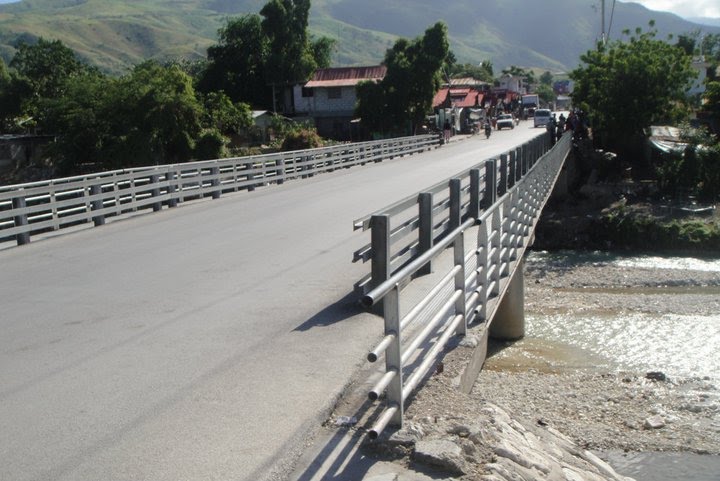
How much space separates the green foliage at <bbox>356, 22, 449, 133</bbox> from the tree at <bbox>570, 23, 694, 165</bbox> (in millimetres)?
14740

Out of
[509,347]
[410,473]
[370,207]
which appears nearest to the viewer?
[410,473]

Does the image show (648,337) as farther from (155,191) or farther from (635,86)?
(635,86)

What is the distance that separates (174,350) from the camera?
7.45 m

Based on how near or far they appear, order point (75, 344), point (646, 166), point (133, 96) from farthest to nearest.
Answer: point (646, 166) < point (133, 96) < point (75, 344)

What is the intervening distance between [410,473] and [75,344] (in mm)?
4273

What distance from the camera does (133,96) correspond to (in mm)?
42906

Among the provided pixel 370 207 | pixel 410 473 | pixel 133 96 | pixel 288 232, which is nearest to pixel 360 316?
pixel 410 473

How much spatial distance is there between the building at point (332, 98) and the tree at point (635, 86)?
25.6 m

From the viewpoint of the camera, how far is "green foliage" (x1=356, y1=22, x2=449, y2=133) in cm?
6066

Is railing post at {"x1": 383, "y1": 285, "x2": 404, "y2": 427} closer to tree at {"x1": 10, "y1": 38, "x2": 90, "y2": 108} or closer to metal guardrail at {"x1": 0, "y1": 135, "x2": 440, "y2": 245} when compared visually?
metal guardrail at {"x1": 0, "y1": 135, "x2": 440, "y2": 245}

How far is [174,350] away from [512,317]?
36.2 feet

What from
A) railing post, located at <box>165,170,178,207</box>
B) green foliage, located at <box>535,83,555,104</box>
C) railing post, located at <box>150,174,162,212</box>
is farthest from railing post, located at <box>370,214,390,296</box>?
green foliage, located at <box>535,83,555,104</box>

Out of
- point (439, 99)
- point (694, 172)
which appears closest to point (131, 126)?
point (694, 172)

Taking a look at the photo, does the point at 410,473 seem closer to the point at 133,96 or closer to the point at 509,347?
the point at 509,347
